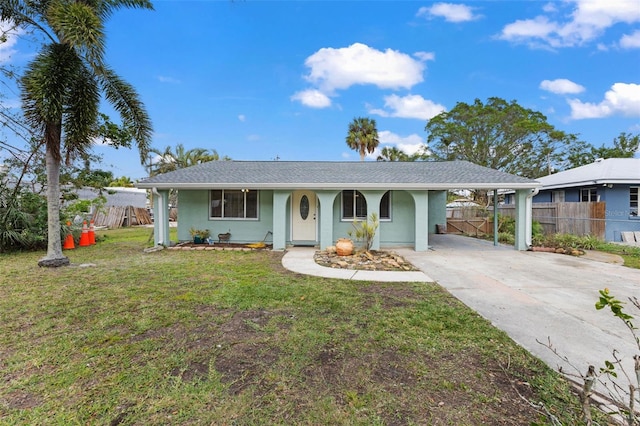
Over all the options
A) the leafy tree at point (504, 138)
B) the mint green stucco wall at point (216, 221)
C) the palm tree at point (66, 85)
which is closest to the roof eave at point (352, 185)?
the mint green stucco wall at point (216, 221)

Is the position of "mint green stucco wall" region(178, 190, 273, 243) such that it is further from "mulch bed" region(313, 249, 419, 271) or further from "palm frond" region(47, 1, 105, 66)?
"palm frond" region(47, 1, 105, 66)

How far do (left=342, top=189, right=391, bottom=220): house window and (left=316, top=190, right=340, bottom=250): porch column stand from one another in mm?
1065

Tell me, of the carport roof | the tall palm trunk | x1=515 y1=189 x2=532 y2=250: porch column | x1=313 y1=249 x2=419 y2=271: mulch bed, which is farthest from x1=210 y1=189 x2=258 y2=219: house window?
x1=515 y1=189 x2=532 y2=250: porch column

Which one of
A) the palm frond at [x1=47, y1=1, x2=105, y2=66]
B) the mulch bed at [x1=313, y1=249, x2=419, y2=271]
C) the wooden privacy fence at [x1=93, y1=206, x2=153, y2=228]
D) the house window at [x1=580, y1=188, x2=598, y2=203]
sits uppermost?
the palm frond at [x1=47, y1=1, x2=105, y2=66]

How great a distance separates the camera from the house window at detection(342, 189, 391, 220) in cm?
1095

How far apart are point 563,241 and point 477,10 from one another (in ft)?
33.0

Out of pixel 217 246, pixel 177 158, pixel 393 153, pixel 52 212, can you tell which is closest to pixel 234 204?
pixel 217 246

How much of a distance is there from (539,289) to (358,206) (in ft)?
20.9

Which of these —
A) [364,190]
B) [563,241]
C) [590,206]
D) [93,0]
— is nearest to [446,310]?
[364,190]

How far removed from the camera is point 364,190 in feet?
33.0

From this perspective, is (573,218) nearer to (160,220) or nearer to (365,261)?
(365,261)

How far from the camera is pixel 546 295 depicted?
520cm

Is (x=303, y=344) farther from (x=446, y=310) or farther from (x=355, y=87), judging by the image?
(x=355, y=87)

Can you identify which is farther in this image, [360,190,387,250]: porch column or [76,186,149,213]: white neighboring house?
[76,186,149,213]: white neighboring house
